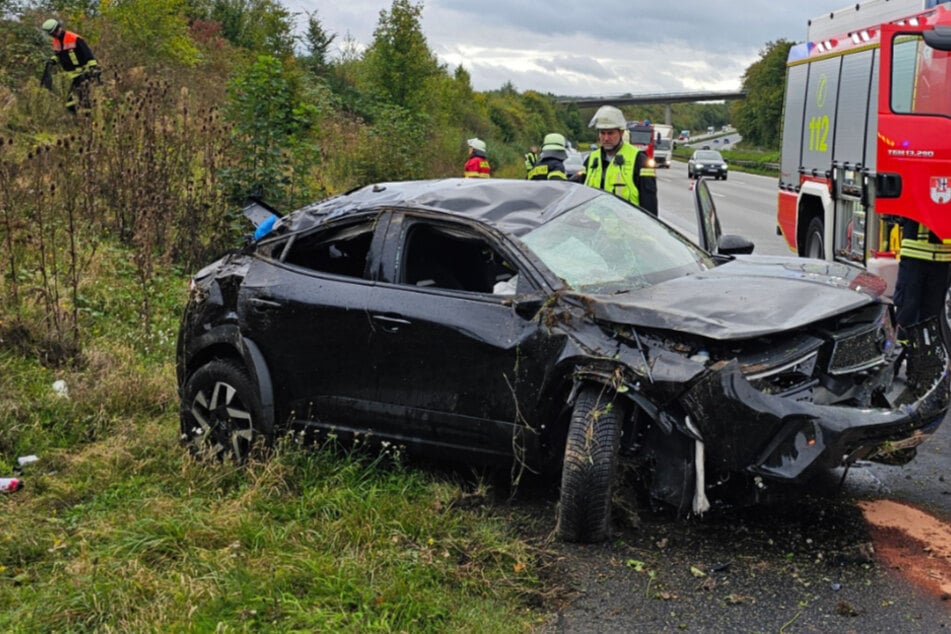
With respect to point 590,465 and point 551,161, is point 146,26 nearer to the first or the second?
point 551,161

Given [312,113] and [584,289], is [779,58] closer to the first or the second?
[312,113]

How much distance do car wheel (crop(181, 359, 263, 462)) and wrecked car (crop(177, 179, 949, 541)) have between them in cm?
1

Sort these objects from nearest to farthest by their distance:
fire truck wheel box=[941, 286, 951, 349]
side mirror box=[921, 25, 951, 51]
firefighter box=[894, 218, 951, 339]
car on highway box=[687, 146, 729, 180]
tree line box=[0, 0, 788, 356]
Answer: fire truck wheel box=[941, 286, 951, 349] < side mirror box=[921, 25, 951, 51] < firefighter box=[894, 218, 951, 339] < tree line box=[0, 0, 788, 356] < car on highway box=[687, 146, 729, 180]

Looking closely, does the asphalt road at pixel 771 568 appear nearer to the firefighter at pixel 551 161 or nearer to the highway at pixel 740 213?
the firefighter at pixel 551 161

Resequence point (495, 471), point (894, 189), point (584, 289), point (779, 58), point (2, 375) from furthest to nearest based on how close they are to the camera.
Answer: point (779, 58) < point (894, 189) < point (2, 375) < point (495, 471) < point (584, 289)

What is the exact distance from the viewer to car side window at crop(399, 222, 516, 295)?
5.21m

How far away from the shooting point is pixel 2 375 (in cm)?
698

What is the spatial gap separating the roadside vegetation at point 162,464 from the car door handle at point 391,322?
0.72m

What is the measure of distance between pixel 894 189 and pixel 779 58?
75.9m

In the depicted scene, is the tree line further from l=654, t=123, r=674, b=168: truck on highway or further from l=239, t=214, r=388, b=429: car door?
l=654, t=123, r=674, b=168: truck on highway

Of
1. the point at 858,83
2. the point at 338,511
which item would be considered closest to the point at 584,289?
the point at 338,511

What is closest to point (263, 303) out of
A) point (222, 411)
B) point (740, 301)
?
point (222, 411)

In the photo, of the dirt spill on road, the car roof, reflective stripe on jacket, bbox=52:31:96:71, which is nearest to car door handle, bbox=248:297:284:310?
the car roof

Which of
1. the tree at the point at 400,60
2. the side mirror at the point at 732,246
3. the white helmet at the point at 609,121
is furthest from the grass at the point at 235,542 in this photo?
the tree at the point at 400,60
